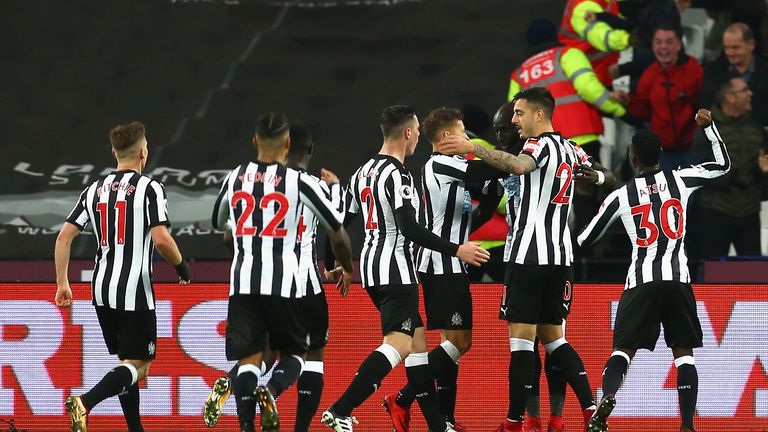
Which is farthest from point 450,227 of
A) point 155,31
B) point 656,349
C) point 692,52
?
point 155,31

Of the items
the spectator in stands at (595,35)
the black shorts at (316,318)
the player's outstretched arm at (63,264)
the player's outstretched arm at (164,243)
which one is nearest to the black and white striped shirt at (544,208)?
the black shorts at (316,318)

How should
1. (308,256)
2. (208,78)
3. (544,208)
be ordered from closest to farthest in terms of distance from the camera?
1. (308,256)
2. (544,208)
3. (208,78)

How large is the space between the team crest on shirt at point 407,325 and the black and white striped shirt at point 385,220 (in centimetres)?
22

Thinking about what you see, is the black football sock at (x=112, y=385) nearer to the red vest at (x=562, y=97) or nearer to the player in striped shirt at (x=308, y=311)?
the player in striped shirt at (x=308, y=311)

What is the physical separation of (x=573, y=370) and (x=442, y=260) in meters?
0.99

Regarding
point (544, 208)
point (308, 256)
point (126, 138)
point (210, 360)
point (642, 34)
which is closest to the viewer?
point (308, 256)

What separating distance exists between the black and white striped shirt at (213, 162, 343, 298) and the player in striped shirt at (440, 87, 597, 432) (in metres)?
1.46

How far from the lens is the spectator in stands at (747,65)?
10.1m

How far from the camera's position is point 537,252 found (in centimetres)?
752

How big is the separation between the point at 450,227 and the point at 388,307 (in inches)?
25.2

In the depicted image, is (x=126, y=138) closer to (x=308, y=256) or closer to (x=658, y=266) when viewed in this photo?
(x=308, y=256)

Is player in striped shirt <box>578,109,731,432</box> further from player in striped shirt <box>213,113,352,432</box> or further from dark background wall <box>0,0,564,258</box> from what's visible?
dark background wall <box>0,0,564,258</box>

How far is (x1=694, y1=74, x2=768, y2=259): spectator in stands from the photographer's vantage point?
9953mm

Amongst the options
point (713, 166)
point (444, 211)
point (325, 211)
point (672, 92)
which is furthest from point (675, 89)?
point (325, 211)
